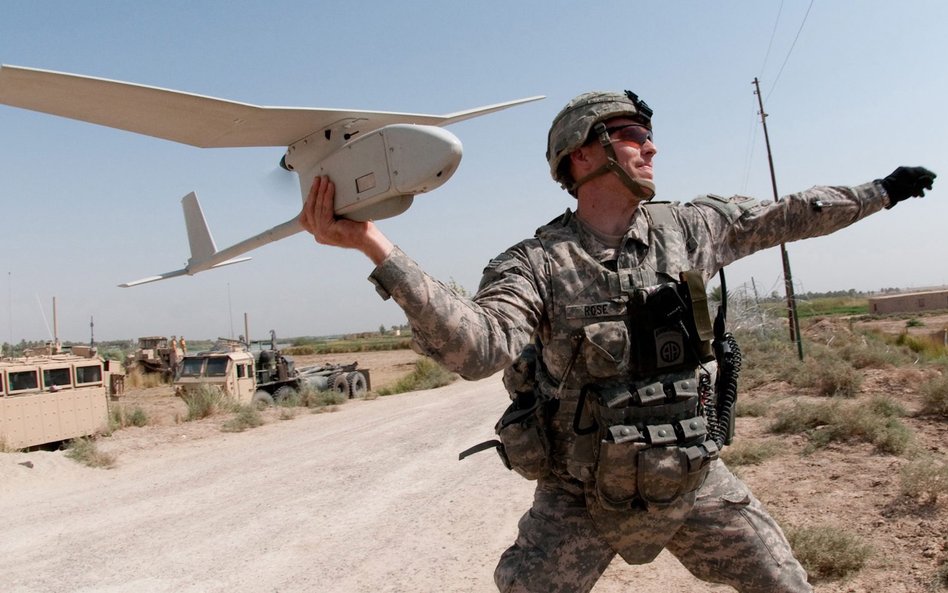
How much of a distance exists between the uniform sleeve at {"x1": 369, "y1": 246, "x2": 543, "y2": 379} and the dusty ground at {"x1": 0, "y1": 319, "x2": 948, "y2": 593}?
9.47 ft

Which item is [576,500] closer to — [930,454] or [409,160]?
[409,160]

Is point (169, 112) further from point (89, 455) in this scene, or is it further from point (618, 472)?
point (89, 455)

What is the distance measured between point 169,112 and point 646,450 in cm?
199

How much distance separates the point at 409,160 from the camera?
208 cm

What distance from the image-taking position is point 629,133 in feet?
8.00

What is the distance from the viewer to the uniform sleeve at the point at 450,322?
5.96 feet

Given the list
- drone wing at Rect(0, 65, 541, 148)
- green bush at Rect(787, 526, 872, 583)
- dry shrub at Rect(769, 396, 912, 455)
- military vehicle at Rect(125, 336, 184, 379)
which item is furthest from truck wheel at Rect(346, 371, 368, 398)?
drone wing at Rect(0, 65, 541, 148)

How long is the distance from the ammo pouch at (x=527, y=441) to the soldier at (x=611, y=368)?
2 centimetres

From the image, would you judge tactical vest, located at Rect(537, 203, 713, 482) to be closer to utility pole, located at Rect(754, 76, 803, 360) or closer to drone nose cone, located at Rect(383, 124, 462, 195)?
drone nose cone, located at Rect(383, 124, 462, 195)

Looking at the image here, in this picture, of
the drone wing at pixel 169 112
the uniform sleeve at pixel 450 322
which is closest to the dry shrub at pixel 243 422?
the drone wing at pixel 169 112

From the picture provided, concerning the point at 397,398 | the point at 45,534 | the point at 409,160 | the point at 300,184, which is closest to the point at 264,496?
the point at 45,534

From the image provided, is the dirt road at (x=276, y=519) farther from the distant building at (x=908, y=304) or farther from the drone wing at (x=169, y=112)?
the distant building at (x=908, y=304)

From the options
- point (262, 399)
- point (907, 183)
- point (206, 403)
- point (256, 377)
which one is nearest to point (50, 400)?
point (206, 403)

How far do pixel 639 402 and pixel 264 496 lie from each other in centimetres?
645
